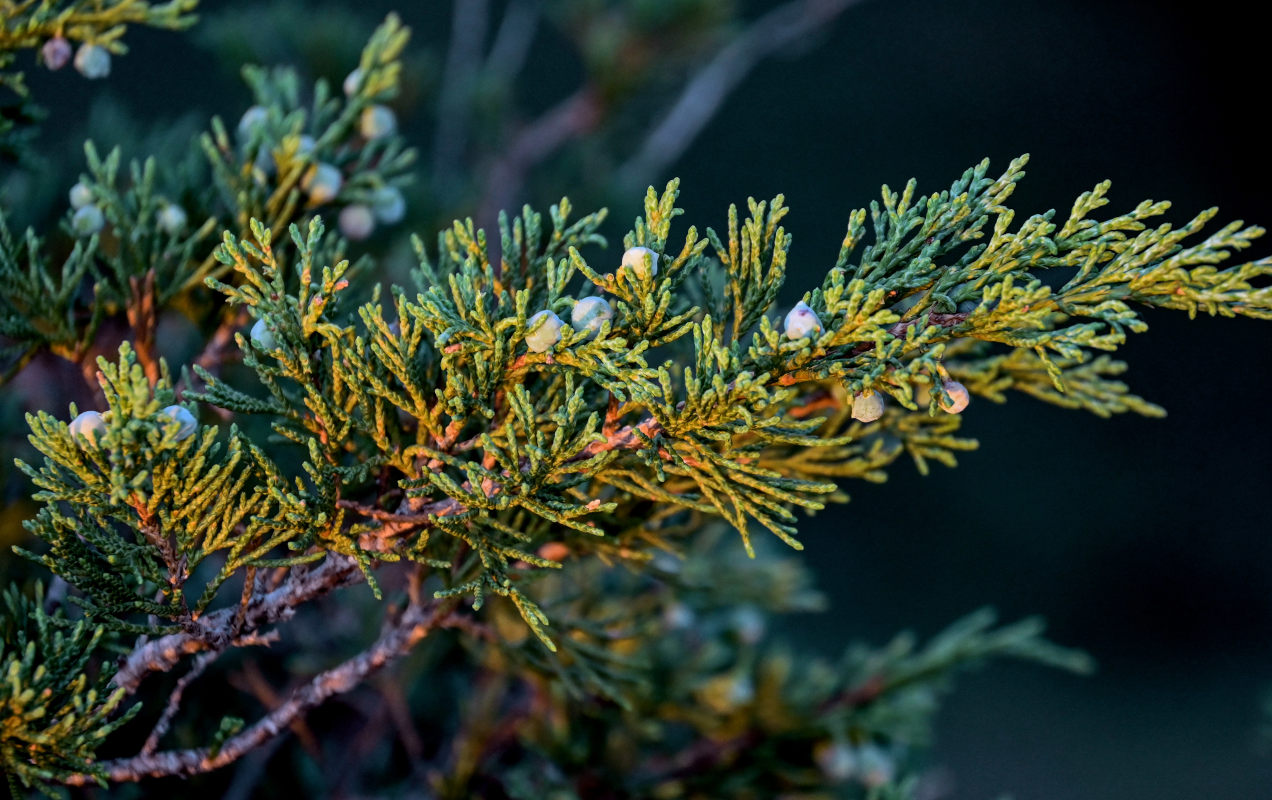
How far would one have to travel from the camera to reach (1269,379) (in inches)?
59.4

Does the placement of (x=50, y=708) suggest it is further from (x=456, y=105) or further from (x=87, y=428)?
(x=456, y=105)

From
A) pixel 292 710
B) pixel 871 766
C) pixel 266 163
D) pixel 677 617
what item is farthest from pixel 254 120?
pixel 871 766

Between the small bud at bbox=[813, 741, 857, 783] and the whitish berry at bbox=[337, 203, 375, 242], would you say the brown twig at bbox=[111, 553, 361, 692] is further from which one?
the small bud at bbox=[813, 741, 857, 783]

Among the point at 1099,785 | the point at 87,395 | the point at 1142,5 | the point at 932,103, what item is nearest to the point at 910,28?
the point at 932,103

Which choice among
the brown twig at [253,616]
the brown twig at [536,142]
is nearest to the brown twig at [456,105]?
the brown twig at [536,142]

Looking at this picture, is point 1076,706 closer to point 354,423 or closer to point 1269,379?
point 1269,379

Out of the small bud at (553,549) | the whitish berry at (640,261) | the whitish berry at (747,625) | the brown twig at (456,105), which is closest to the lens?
the whitish berry at (640,261)

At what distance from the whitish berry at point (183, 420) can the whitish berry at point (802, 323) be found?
0.68ft

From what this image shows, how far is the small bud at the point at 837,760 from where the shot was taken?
592 millimetres

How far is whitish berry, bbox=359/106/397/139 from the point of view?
482 millimetres

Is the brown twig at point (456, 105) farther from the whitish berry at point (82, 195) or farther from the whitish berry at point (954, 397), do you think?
the whitish berry at point (954, 397)

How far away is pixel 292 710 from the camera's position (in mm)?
366

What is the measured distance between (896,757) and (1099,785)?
934 mm

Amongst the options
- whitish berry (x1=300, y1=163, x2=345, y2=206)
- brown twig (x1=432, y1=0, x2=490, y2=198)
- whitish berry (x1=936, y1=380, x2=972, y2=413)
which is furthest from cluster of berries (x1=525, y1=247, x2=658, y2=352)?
brown twig (x1=432, y1=0, x2=490, y2=198)
